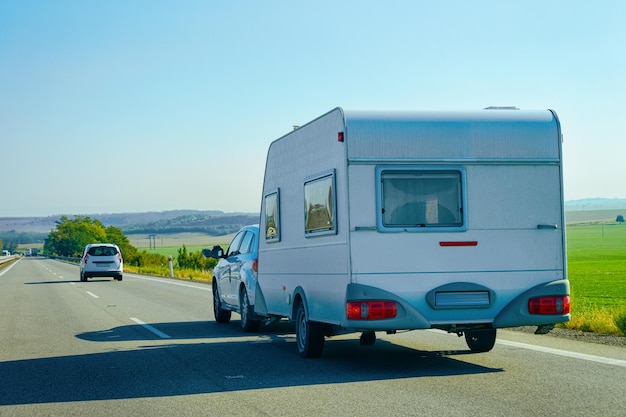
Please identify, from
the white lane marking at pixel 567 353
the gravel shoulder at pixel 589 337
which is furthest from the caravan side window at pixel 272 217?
the gravel shoulder at pixel 589 337

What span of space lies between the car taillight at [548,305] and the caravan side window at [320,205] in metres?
2.31

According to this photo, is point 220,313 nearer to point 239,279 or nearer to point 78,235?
point 239,279

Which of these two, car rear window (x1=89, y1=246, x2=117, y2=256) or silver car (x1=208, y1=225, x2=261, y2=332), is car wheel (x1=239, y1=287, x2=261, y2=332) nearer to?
silver car (x1=208, y1=225, x2=261, y2=332)

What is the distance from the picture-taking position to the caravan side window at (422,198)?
9.66m

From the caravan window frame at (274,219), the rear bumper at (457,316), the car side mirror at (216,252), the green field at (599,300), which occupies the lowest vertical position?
the green field at (599,300)

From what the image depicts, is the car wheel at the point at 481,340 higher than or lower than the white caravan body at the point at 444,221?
lower

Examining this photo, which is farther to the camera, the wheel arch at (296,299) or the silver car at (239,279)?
the silver car at (239,279)

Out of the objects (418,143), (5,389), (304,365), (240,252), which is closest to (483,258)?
(418,143)

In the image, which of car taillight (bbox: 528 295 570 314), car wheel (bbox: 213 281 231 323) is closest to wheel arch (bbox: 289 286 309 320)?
car taillight (bbox: 528 295 570 314)

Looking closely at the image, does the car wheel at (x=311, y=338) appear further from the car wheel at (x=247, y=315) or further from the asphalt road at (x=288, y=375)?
the car wheel at (x=247, y=315)

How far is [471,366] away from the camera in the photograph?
10.1 m

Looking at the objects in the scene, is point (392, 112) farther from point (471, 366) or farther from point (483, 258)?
point (471, 366)

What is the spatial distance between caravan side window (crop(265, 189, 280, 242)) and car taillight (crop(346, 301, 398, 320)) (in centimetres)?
319

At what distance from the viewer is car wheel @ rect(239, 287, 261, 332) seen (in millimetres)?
14547
